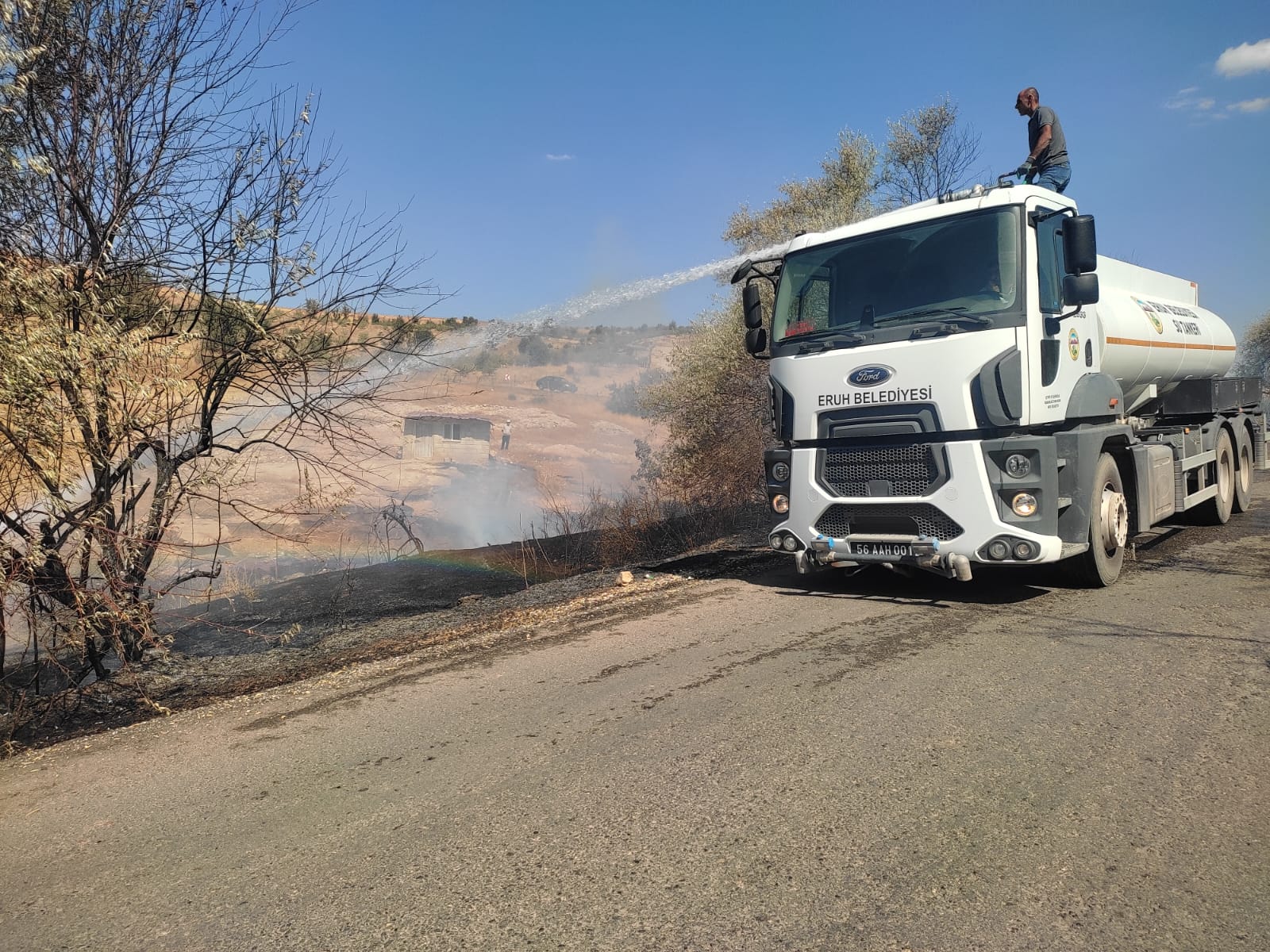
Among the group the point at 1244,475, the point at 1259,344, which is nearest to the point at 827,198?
the point at 1244,475

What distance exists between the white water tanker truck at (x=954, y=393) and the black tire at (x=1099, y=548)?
0.02 meters

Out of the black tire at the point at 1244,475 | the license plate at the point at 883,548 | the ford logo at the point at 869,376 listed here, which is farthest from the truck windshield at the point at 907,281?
the black tire at the point at 1244,475

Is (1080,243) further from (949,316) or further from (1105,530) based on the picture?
(1105,530)

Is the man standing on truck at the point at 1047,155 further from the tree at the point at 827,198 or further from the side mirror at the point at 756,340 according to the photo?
the tree at the point at 827,198

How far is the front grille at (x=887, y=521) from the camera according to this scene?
683 centimetres

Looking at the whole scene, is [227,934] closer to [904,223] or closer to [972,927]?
[972,927]

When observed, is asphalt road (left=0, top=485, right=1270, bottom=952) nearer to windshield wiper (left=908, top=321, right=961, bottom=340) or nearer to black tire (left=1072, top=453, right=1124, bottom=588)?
black tire (left=1072, top=453, right=1124, bottom=588)

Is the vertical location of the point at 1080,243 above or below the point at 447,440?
above

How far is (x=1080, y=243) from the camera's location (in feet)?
21.9

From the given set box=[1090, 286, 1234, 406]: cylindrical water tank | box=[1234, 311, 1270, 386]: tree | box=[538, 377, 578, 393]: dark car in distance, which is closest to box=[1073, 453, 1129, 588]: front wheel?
box=[1090, 286, 1234, 406]: cylindrical water tank

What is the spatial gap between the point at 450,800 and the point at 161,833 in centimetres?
124

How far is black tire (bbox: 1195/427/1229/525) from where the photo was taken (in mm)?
11492

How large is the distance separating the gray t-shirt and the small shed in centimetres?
3093

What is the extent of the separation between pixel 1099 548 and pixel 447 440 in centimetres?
3344
